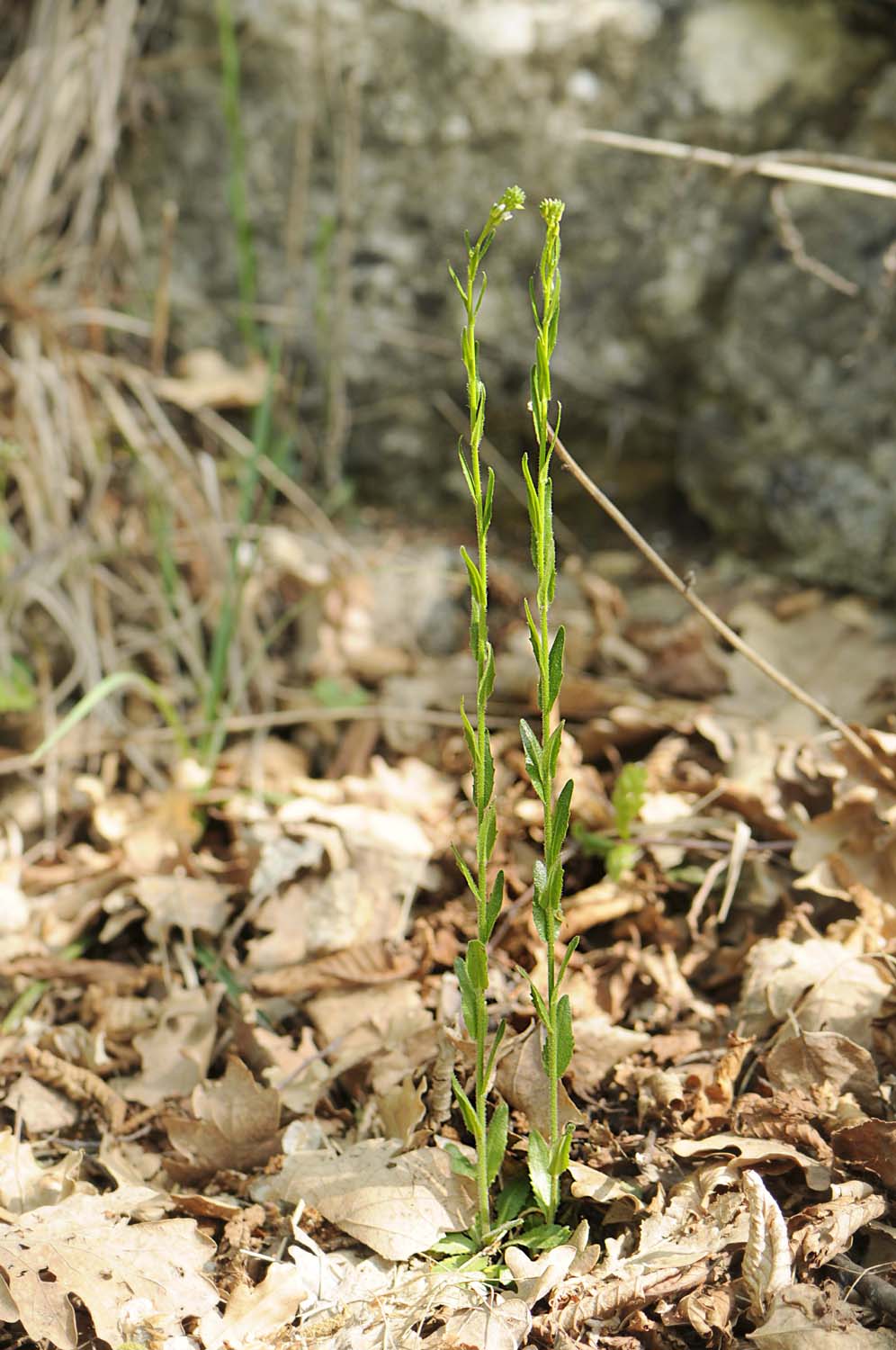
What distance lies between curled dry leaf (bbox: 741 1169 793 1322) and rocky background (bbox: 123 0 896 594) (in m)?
1.64

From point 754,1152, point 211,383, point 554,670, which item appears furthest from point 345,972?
point 211,383

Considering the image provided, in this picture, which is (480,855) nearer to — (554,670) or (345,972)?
(554,670)

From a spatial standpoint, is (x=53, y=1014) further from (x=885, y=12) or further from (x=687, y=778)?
(x=885, y=12)

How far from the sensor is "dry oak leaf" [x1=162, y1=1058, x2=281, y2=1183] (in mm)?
1583

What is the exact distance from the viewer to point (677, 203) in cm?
269

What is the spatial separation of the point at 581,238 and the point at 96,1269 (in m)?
2.43

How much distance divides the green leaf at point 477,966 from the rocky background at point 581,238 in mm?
1712

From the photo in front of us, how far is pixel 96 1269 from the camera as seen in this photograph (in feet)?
4.51

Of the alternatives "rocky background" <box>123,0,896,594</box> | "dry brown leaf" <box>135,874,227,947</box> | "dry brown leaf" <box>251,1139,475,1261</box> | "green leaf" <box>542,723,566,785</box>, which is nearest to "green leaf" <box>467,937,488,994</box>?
"green leaf" <box>542,723,566,785</box>

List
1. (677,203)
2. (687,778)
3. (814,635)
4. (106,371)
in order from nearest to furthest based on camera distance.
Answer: (687,778)
(814,635)
(677,203)
(106,371)

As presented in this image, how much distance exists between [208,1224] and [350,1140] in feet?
0.73

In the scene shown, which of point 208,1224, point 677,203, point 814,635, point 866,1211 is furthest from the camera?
point 677,203

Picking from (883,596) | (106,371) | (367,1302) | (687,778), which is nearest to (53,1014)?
(367,1302)

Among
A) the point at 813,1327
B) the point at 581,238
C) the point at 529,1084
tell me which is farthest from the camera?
the point at 581,238
